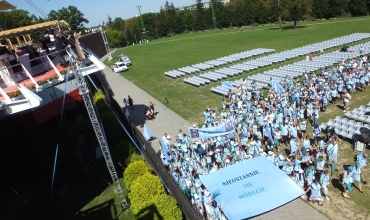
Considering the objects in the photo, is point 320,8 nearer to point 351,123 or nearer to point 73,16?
point 351,123

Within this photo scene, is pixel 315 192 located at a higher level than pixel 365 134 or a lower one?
lower

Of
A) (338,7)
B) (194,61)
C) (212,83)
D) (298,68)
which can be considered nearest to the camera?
(298,68)

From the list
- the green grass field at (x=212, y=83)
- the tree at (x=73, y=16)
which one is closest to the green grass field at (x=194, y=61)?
the green grass field at (x=212, y=83)

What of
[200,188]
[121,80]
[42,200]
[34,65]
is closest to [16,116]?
[34,65]

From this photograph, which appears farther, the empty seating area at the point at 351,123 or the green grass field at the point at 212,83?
the empty seating area at the point at 351,123

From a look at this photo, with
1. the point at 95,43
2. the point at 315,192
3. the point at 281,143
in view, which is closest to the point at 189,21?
the point at 95,43

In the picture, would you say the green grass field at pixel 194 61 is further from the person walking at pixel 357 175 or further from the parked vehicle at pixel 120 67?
the person walking at pixel 357 175

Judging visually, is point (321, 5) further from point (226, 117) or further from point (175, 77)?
point (226, 117)
